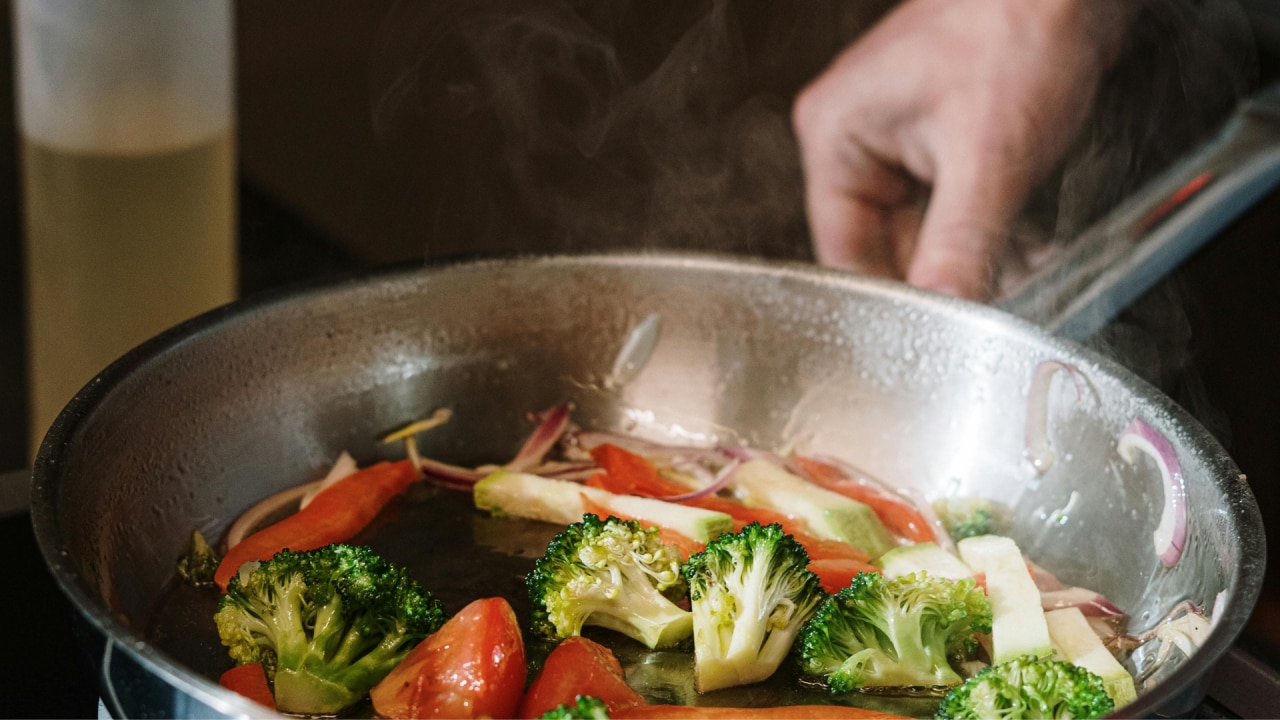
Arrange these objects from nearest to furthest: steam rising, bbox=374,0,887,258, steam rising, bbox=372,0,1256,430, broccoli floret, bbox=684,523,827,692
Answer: broccoli floret, bbox=684,523,827,692 < steam rising, bbox=372,0,1256,430 < steam rising, bbox=374,0,887,258

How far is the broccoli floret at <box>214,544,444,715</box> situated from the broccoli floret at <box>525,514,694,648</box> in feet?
0.40

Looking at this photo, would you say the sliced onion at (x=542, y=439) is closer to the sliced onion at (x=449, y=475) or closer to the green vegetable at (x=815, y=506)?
the sliced onion at (x=449, y=475)

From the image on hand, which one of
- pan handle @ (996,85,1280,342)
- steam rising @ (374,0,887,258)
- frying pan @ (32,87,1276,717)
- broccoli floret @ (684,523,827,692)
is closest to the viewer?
broccoli floret @ (684,523,827,692)

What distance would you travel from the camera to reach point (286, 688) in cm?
111

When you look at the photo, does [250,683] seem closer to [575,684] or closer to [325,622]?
[325,622]

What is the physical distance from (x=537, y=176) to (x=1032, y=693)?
10.2 ft

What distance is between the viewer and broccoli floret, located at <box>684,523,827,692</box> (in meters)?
1.17

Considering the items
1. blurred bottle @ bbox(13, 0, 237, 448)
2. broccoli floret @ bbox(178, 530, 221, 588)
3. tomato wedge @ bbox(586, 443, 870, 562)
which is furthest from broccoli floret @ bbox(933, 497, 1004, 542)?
blurred bottle @ bbox(13, 0, 237, 448)

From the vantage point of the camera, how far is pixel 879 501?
5.09 ft

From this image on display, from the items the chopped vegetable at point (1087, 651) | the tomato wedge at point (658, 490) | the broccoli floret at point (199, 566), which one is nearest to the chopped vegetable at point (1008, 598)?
the chopped vegetable at point (1087, 651)

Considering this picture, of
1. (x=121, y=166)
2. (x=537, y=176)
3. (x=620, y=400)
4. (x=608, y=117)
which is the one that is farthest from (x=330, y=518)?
(x=537, y=176)

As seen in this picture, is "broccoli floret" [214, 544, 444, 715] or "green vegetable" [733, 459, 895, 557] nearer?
"broccoli floret" [214, 544, 444, 715]

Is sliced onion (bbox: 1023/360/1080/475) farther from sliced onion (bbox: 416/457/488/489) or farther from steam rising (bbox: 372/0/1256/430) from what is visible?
sliced onion (bbox: 416/457/488/489)

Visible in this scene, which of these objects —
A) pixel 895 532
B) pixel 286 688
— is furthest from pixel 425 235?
pixel 286 688
